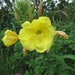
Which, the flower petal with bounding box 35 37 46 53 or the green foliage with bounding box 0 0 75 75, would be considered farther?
the green foliage with bounding box 0 0 75 75

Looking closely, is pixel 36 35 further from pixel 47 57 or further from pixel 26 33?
pixel 47 57

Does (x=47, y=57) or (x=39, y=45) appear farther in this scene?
(x=47, y=57)

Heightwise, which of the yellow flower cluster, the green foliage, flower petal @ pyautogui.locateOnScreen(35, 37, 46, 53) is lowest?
the green foliage

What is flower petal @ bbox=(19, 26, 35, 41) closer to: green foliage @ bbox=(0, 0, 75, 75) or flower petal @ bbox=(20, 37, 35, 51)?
flower petal @ bbox=(20, 37, 35, 51)

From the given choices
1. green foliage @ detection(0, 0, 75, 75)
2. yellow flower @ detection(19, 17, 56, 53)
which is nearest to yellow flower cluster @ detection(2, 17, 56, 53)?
yellow flower @ detection(19, 17, 56, 53)

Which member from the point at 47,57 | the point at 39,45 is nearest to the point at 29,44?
the point at 39,45

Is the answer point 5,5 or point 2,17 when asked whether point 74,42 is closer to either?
point 2,17

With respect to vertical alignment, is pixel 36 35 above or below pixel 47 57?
above

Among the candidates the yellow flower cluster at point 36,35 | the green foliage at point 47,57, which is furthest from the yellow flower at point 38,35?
the green foliage at point 47,57
